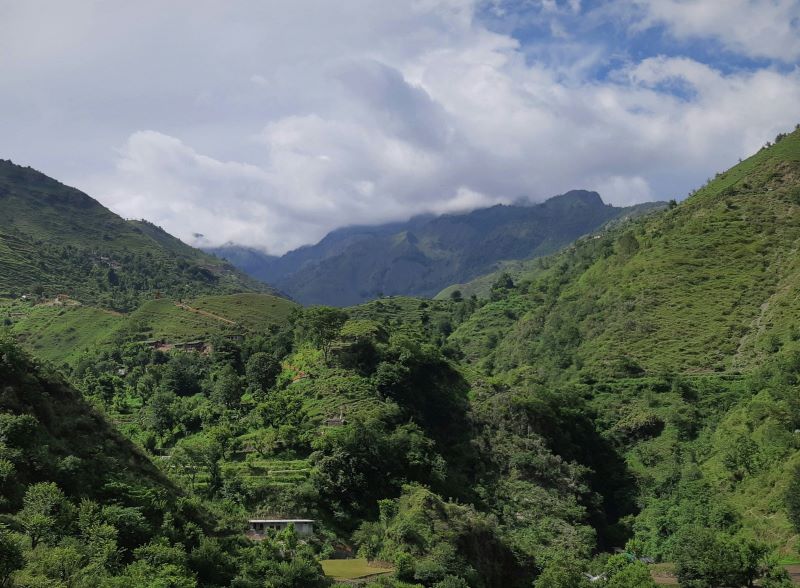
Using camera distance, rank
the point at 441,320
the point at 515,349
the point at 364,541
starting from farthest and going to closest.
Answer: the point at 441,320 → the point at 515,349 → the point at 364,541

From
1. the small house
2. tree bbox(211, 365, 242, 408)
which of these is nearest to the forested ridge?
tree bbox(211, 365, 242, 408)

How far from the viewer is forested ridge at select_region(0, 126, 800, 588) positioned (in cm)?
3775

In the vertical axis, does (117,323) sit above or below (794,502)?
above

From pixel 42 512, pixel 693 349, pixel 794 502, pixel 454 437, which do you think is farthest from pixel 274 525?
pixel 693 349

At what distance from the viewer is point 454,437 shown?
72.5m

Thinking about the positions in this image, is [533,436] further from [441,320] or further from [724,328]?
[441,320]

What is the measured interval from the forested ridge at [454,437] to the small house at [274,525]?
89 cm

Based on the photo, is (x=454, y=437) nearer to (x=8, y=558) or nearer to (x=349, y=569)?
(x=349, y=569)

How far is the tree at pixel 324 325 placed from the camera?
2980 inches

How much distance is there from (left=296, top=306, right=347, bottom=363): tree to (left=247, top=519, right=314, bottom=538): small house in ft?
97.7

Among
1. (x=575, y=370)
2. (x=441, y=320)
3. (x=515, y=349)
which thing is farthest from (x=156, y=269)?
(x=575, y=370)

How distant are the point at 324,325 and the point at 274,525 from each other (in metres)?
30.5

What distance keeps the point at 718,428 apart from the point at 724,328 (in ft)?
69.2

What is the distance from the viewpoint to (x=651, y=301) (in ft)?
332
